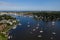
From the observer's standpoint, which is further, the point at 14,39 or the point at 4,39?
the point at 14,39

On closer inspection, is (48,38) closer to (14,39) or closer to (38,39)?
(38,39)

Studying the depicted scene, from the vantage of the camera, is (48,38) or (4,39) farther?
(48,38)

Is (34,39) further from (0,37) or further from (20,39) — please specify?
(0,37)

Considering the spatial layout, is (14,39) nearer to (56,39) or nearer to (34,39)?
(34,39)

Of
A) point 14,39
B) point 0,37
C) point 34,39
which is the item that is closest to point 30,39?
point 34,39

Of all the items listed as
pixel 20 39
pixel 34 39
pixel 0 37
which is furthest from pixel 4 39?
pixel 34 39

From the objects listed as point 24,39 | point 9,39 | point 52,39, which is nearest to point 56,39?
point 52,39

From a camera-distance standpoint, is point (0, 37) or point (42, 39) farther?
point (42, 39)
